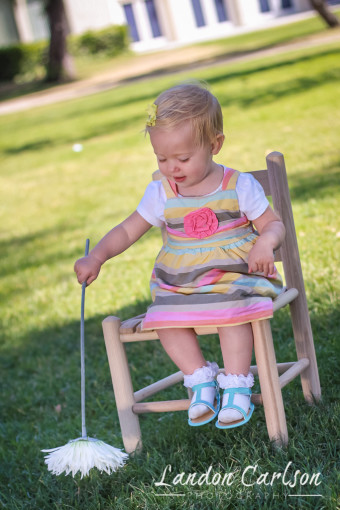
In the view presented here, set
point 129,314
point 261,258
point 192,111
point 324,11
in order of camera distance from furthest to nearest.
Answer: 1. point 324,11
2. point 129,314
3. point 192,111
4. point 261,258

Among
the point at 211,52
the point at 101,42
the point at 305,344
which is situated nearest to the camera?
the point at 305,344

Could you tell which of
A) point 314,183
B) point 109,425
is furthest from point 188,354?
point 314,183

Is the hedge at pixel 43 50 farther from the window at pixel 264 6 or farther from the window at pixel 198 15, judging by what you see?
the window at pixel 264 6

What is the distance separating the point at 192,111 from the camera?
248 centimetres

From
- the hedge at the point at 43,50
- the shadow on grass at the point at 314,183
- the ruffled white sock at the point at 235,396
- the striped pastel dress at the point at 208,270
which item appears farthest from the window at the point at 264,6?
the ruffled white sock at the point at 235,396

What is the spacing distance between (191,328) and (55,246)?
15.0 feet

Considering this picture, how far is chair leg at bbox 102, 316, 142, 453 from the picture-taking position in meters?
2.68

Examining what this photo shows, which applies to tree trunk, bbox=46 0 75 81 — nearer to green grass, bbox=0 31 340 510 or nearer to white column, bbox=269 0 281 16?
green grass, bbox=0 31 340 510

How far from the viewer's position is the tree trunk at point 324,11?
17.7m

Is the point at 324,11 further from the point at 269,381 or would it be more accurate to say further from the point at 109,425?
the point at 269,381

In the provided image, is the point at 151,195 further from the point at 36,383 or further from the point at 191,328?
the point at 36,383

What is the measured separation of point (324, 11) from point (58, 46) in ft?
31.3

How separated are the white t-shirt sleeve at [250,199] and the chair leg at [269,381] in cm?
39

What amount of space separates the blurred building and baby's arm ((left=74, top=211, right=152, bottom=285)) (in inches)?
1272
